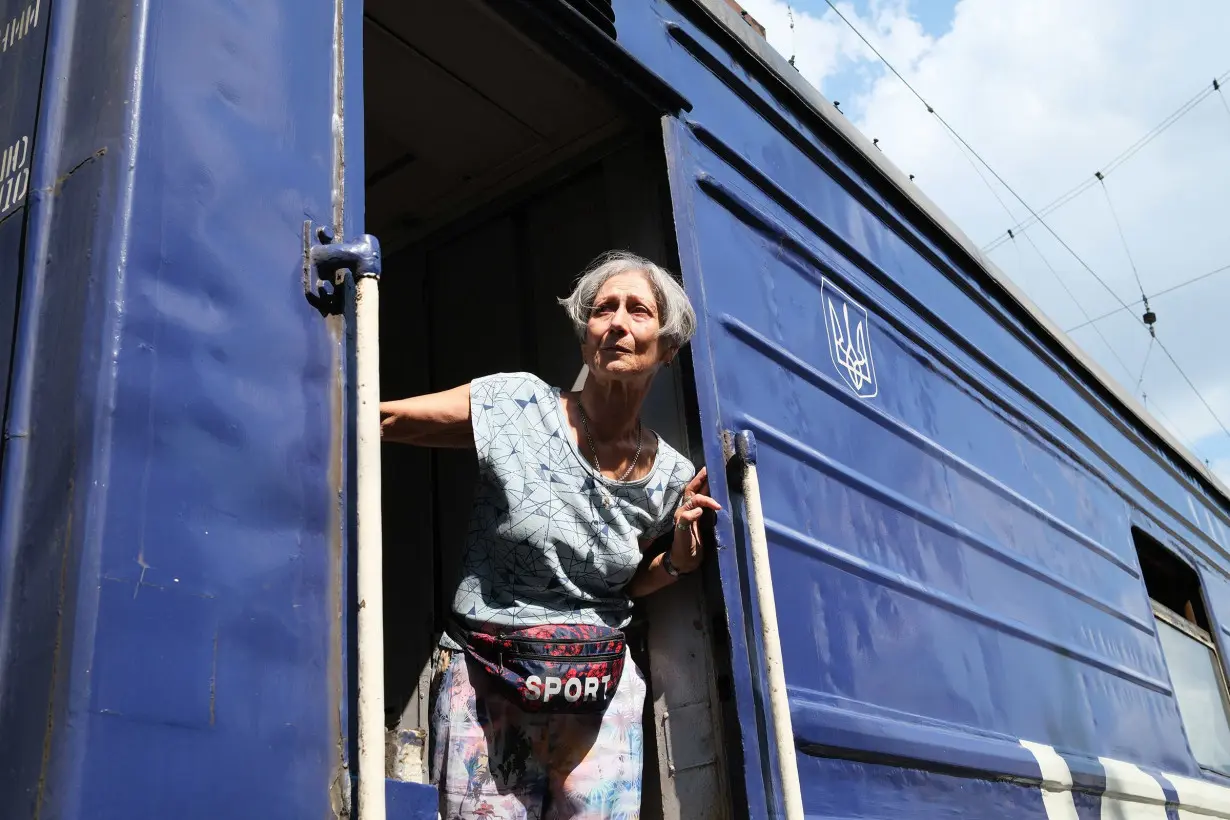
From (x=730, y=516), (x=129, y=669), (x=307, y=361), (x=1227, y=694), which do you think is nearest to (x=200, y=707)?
(x=129, y=669)

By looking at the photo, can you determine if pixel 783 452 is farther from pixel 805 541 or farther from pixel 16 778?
pixel 16 778

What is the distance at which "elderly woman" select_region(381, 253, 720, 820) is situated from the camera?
1.80 metres

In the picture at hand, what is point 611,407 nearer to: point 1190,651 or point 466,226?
point 466,226

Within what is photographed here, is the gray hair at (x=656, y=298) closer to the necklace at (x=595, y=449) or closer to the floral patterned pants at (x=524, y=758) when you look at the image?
the necklace at (x=595, y=449)

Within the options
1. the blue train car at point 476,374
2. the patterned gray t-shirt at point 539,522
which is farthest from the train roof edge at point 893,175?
the patterned gray t-shirt at point 539,522

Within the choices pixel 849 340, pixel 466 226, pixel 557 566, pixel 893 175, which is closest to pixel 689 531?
pixel 557 566

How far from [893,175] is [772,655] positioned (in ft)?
6.05

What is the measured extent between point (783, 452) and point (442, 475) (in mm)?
816

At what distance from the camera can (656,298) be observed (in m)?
1.99

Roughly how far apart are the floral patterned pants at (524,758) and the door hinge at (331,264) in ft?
2.39

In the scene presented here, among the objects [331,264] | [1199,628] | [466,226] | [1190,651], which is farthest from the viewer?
[1199,628]

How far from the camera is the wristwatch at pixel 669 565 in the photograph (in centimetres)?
197

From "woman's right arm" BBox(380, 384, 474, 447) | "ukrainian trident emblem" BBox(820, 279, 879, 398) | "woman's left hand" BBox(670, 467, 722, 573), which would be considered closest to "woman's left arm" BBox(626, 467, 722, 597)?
"woman's left hand" BBox(670, 467, 722, 573)

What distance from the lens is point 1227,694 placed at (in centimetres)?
532
